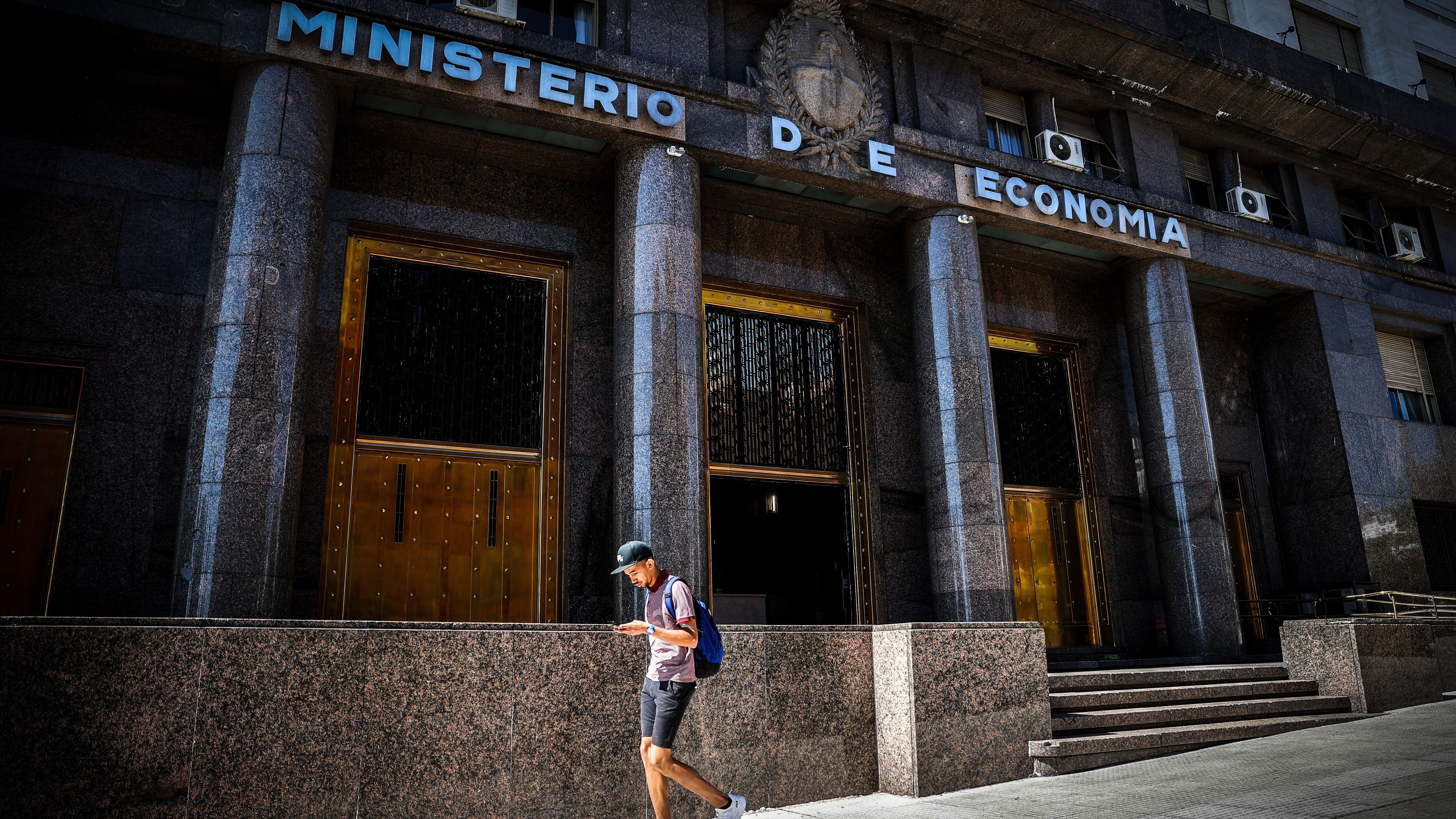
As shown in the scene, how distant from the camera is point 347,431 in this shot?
1111cm

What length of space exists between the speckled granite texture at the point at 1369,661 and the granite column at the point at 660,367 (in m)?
7.29

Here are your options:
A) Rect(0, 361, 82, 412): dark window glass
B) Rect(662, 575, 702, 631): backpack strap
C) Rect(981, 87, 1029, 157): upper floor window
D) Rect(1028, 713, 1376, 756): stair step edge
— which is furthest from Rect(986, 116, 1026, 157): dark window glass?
Rect(0, 361, 82, 412): dark window glass

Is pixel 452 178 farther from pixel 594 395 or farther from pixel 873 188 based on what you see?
pixel 873 188

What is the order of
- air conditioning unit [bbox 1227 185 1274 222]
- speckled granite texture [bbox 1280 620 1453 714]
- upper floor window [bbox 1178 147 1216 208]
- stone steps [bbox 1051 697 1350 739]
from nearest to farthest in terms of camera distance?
stone steps [bbox 1051 697 1350 739]
speckled granite texture [bbox 1280 620 1453 714]
air conditioning unit [bbox 1227 185 1274 222]
upper floor window [bbox 1178 147 1216 208]

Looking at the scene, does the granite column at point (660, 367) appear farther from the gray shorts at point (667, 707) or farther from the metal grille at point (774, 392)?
the gray shorts at point (667, 707)

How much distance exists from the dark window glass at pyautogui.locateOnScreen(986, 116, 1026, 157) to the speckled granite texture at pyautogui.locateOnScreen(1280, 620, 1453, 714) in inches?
316

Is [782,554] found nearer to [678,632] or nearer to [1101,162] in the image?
[1101,162]

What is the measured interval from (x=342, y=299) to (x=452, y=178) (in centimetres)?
213

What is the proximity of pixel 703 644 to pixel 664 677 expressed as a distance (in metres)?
0.32

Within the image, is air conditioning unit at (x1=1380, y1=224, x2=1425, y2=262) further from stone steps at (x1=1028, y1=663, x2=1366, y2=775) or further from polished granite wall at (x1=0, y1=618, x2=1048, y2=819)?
polished granite wall at (x1=0, y1=618, x2=1048, y2=819)

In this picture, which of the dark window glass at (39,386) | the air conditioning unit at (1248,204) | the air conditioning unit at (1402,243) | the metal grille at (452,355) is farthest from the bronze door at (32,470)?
A: the air conditioning unit at (1402,243)

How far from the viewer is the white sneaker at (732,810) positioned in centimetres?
620

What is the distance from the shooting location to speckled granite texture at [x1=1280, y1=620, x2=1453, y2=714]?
35.3 feet

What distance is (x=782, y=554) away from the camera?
55.3 feet
